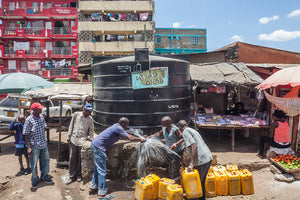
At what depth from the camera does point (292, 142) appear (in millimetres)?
6691

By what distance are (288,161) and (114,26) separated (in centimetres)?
2456

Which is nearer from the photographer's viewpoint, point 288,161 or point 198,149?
point 198,149

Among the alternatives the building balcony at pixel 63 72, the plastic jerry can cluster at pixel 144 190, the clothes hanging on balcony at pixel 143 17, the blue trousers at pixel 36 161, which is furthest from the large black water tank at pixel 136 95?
the clothes hanging on balcony at pixel 143 17

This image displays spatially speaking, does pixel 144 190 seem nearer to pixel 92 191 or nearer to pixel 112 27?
pixel 92 191

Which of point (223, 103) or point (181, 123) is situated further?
point (223, 103)

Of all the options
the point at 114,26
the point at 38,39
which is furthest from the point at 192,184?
the point at 38,39

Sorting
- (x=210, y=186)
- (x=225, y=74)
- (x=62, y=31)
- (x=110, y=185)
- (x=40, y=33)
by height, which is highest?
(x=62, y=31)

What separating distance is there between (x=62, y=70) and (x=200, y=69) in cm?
2200

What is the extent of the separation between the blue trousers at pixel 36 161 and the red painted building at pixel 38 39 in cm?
2230

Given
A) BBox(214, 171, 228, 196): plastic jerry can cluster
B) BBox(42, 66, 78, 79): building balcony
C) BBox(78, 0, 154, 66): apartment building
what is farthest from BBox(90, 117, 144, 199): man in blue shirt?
BBox(42, 66, 78, 79): building balcony

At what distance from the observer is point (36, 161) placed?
196 inches

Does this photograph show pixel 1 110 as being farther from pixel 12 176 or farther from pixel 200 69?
pixel 200 69

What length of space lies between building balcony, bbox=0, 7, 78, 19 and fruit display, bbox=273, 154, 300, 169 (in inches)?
1073

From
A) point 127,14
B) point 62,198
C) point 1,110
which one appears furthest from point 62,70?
point 62,198
